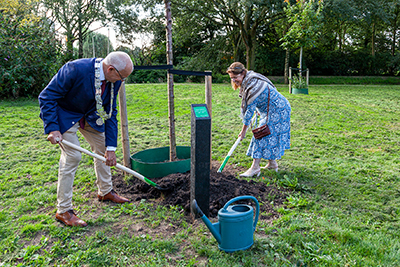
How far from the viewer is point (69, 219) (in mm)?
3057

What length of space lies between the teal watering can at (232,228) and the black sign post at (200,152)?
0.36m

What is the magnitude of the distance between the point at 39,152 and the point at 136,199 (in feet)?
9.64

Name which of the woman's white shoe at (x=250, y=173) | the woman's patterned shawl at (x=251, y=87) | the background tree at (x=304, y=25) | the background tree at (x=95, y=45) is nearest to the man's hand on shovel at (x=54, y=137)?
the woman's patterned shawl at (x=251, y=87)

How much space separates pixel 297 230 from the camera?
300cm

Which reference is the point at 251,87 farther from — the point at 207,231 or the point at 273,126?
the point at 207,231

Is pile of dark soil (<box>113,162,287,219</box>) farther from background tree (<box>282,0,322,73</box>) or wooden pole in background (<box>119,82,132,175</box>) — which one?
background tree (<box>282,0,322,73</box>)

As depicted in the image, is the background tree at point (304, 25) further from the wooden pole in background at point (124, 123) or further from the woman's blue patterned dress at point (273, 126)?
the wooden pole in background at point (124, 123)

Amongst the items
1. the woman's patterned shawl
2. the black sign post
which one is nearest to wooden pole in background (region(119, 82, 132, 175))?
the black sign post

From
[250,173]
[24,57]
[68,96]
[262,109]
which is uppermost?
[24,57]

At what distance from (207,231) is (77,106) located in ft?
5.99

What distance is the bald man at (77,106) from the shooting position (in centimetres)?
288

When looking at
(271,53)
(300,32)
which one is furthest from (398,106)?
(271,53)

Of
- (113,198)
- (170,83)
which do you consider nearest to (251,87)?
(170,83)

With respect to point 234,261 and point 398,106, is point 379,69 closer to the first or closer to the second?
point 398,106
